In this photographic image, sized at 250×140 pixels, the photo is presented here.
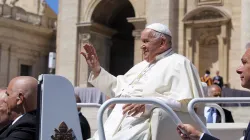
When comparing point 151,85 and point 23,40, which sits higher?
point 23,40

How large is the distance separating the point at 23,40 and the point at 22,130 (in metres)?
30.3

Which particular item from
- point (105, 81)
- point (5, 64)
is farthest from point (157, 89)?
point (5, 64)

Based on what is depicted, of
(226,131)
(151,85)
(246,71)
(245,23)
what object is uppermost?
(245,23)

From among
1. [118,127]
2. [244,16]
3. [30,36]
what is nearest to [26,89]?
[118,127]

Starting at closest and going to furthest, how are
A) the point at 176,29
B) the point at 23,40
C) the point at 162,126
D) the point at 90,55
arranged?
1. the point at 162,126
2. the point at 90,55
3. the point at 176,29
4. the point at 23,40

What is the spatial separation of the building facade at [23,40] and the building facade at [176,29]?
6678 mm

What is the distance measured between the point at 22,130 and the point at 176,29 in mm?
18981

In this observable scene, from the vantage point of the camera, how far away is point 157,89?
5.39 meters

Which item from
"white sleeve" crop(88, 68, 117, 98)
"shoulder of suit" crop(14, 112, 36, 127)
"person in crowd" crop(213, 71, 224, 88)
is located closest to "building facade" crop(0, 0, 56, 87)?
"person in crowd" crop(213, 71, 224, 88)

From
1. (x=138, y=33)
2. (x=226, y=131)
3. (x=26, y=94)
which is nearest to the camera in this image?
(x=26, y=94)

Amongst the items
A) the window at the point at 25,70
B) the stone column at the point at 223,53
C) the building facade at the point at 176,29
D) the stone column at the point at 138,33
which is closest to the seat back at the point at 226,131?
the building facade at the point at 176,29

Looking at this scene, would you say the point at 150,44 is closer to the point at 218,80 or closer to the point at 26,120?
the point at 26,120

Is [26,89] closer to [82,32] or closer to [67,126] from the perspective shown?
[67,126]

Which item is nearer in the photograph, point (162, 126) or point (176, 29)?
point (162, 126)
